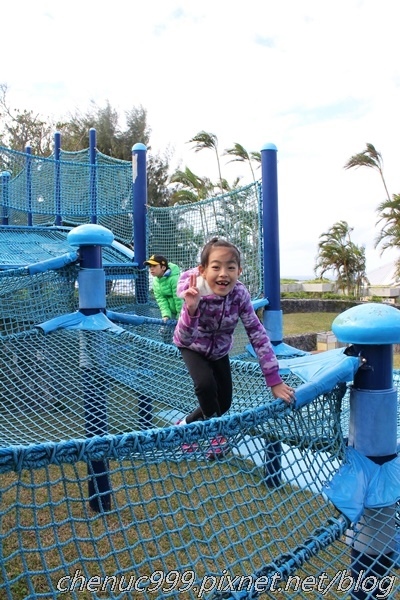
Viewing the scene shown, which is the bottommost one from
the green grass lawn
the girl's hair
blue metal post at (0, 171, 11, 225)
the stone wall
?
the green grass lawn

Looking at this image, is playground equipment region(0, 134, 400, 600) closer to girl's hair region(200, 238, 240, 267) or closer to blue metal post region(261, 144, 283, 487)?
blue metal post region(261, 144, 283, 487)

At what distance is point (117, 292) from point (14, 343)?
219cm

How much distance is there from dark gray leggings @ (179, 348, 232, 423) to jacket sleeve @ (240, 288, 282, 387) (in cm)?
26

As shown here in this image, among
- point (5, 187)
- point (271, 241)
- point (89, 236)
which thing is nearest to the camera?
point (89, 236)

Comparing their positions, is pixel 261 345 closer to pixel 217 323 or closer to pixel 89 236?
pixel 217 323

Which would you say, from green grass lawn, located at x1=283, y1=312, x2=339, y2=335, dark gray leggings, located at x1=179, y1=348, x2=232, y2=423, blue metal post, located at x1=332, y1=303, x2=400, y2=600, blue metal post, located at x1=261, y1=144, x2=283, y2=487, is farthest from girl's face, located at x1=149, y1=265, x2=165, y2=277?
green grass lawn, located at x1=283, y1=312, x2=339, y2=335

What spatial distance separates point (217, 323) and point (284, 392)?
23.8 inches

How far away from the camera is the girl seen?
5.82 ft

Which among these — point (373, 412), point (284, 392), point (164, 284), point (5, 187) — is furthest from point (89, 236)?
point (5, 187)

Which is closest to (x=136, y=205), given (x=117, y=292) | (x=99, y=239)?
(x=117, y=292)

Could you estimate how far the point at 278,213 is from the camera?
11.7ft

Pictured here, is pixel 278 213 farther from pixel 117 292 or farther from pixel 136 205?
pixel 117 292

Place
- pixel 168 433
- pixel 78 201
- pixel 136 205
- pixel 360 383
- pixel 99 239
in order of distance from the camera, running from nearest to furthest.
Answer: pixel 168 433 < pixel 360 383 < pixel 99 239 < pixel 136 205 < pixel 78 201

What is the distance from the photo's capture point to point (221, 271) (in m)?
1.79
